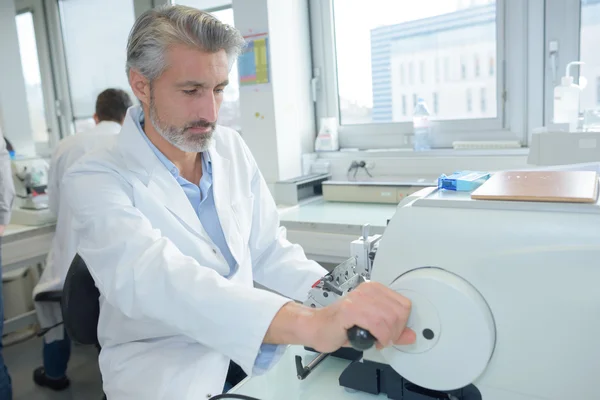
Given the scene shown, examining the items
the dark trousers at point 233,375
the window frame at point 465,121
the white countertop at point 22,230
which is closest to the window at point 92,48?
the white countertop at point 22,230

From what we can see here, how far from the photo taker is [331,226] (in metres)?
1.86

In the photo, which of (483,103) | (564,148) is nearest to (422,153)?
(483,103)

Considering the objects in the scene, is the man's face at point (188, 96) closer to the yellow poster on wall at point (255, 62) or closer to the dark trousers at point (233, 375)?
the dark trousers at point (233, 375)

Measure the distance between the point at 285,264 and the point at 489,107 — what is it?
1533 mm

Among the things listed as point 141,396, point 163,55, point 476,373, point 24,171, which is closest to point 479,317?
point 476,373

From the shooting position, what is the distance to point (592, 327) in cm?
58

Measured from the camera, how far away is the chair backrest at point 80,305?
4.12 ft

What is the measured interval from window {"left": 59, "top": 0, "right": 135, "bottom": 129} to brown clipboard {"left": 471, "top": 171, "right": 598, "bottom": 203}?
3247 millimetres

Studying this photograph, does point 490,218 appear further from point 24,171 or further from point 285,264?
point 24,171

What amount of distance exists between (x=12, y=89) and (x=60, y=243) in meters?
1.90

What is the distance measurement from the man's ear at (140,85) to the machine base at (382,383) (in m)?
0.76

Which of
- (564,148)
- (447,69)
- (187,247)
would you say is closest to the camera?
(187,247)

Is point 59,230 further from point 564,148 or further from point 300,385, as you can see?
point 564,148

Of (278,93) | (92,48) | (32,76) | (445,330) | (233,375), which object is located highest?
(92,48)
